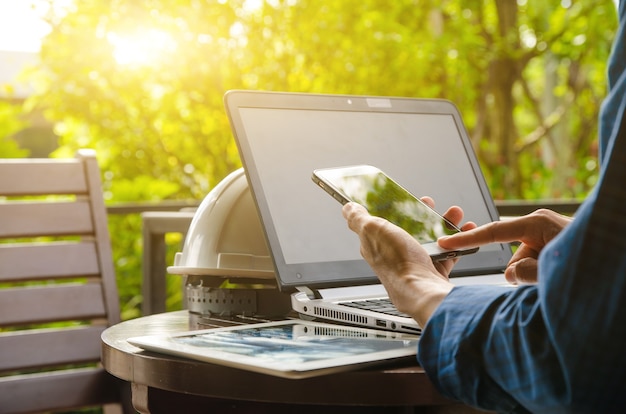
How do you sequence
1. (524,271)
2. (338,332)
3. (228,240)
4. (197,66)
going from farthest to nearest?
(197,66) → (228,240) → (524,271) → (338,332)

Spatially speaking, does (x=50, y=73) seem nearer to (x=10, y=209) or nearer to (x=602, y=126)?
(x=10, y=209)

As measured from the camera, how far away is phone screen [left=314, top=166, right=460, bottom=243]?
121 cm

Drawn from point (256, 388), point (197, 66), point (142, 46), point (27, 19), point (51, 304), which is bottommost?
point (51, 304)

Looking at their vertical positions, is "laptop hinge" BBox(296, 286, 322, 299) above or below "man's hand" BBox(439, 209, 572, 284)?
below

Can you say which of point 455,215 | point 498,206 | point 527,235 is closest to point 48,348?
point 455,215

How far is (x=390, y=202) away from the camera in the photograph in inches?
48.6

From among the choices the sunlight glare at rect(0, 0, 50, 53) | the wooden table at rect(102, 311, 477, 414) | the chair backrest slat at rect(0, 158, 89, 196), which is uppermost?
the sunlight glare at rect(0, 0, 50, 53)

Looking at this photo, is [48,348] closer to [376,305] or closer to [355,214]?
[376,305]

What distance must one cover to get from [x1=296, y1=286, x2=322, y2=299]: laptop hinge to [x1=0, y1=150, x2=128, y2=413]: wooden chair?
0.94 metres

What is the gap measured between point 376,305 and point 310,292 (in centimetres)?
12

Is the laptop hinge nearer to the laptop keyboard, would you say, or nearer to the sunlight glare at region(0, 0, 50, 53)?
the laptop keyboard

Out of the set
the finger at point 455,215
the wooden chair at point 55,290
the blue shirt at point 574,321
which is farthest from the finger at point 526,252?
the wooden chair at point 55,290

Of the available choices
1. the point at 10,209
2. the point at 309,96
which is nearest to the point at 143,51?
the point at 10,209

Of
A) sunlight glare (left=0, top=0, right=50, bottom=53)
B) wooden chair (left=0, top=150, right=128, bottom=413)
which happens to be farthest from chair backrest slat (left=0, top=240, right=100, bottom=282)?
sunlight glare (left=0, top=0, right=50, bottom=53)
